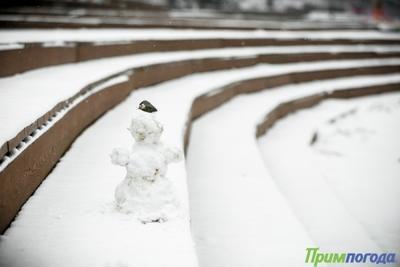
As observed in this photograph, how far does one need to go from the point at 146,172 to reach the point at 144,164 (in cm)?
4

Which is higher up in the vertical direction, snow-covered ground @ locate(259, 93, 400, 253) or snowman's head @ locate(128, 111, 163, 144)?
snowman's head @ locate(128, 111, 163, 144)

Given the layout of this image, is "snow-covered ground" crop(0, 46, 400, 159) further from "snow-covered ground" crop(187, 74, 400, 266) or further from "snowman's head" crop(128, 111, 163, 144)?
"snow-covered ground" crop(187, 74, 400, 266)

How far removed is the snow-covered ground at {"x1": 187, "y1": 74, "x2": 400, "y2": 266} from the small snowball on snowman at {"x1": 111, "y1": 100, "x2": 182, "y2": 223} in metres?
0.45

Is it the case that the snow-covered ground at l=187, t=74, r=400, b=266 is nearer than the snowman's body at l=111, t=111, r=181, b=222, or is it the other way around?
the snowman's body at l=111, t=111, r=181, b=222

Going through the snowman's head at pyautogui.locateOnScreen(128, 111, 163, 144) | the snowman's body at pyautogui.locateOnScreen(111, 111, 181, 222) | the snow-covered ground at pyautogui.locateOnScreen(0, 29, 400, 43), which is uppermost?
the snow-covered ground at pyautogui.locateOnScreen(0, 29, 400, 43)

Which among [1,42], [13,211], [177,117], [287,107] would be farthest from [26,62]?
[287,107]

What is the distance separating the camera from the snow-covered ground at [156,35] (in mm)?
5282

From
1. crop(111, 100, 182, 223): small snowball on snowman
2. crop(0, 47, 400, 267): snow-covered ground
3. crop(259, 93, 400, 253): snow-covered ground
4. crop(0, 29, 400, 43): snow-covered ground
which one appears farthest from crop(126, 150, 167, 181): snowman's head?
crop(0, 29, 400, 43): snow-covered ground

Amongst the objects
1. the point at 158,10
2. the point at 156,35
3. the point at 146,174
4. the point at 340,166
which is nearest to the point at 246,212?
the point at 146,174

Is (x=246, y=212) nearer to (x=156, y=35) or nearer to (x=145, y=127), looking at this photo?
(x=145, y=127)

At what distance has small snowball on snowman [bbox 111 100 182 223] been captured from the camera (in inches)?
94.5

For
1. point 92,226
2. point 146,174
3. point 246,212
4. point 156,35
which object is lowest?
point 246,212

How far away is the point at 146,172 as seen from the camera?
2395 mm

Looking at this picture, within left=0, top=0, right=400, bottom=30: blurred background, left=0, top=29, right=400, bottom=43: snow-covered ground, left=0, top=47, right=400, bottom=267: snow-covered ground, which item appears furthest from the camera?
left=0, top=0, right=400, bottom=30: blurred background
